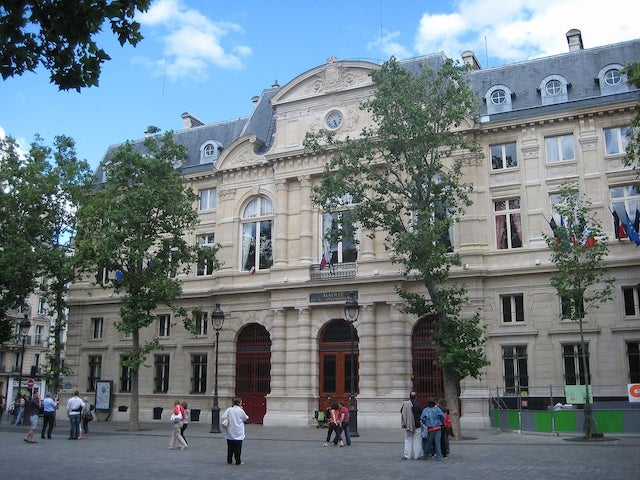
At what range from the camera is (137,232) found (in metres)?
31.3

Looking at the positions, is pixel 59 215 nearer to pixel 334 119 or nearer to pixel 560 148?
pixel 334 119

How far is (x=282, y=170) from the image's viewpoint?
36719 millimetres

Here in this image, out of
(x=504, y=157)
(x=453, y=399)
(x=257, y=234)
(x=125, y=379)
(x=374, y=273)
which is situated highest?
(x=504, y=157)

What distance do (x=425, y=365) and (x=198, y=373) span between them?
12992 mm

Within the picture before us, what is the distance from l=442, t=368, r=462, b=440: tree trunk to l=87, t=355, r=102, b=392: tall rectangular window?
23350 millimetres

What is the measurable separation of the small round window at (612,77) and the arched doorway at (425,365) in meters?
13.7

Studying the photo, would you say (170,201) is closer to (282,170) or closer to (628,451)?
(282,170)

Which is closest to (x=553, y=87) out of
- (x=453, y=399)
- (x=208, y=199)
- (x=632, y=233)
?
(x=632, y=233)

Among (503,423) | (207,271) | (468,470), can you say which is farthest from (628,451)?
(207,271)

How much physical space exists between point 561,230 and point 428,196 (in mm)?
5102

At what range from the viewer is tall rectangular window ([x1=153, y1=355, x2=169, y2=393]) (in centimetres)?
3844

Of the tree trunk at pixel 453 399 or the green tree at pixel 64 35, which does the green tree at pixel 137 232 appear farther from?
the green tree at pixel 64 35

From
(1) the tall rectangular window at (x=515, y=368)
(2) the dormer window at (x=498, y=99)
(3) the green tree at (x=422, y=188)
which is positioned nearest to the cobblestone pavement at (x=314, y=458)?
(1) the tall rectangular window at (x=515, y=368)

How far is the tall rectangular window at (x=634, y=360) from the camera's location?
1118 inches
